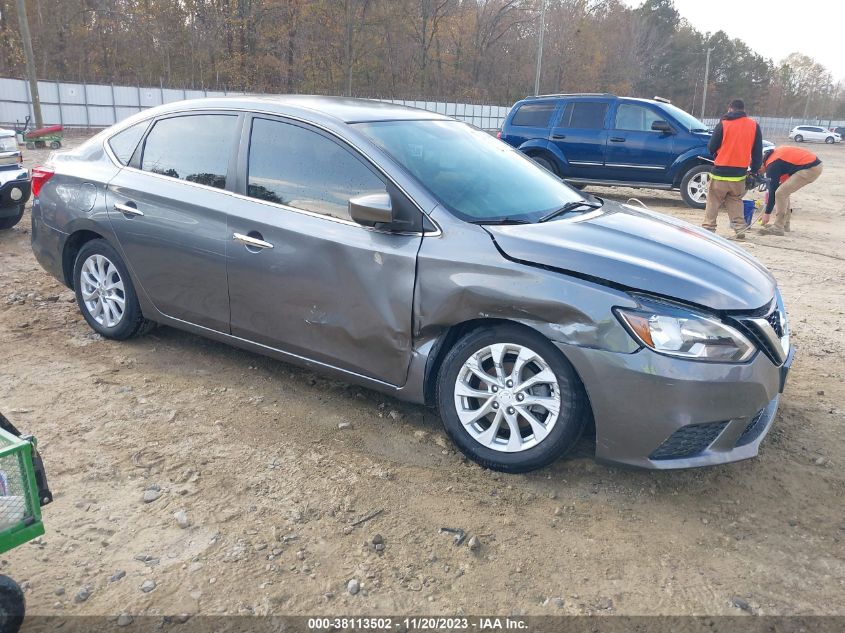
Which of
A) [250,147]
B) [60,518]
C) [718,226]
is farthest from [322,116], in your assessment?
[718,226]

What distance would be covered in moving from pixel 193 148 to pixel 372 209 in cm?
154

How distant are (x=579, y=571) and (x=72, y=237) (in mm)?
3945

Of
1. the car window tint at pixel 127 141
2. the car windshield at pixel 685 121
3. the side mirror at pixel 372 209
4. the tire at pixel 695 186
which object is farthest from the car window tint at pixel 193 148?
the car windshield at pixel 685 121

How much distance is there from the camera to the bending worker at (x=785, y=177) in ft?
33.7

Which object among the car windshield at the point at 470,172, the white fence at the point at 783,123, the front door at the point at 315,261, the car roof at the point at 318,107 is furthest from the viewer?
the white fence at the point at 783,123

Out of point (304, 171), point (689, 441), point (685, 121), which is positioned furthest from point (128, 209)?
point (685, 121)

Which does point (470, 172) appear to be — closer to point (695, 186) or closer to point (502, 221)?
point (502, 221)

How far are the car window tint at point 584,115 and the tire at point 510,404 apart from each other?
10557 millimetres

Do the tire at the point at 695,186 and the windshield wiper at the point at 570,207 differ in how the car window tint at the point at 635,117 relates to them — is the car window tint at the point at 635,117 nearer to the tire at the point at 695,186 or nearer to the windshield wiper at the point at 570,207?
the tire at the point at 695,186

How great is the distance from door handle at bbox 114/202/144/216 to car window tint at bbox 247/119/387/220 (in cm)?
89

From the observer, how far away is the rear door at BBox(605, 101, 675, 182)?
12.3m

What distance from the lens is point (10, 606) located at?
2.18m

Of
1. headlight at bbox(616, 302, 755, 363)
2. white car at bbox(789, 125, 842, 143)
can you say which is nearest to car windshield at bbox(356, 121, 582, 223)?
headlight at bbox(616, 302, 755, 363)

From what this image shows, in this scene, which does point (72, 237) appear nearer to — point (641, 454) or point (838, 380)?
point (641, 454)
